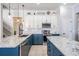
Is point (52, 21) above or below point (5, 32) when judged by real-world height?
above

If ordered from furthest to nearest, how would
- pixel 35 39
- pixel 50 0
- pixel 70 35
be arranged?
1. pixel 35 39
2. pixel 70 35
3. pixel 50 0

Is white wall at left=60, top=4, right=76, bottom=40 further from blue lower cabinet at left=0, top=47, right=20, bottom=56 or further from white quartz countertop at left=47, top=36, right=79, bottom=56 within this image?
blue lower cabinet at left=0, top=47, right=20, bottom=56

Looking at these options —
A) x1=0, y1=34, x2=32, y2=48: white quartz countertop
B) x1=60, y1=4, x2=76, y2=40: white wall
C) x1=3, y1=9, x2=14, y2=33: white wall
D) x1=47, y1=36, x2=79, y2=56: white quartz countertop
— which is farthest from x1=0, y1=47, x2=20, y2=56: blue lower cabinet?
x1=3, y1=9, x2=14, y2=33: white wall

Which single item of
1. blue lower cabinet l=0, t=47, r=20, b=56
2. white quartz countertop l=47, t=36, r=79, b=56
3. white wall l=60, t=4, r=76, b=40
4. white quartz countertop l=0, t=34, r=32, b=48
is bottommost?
blue lower cabinet l=0, t=47, r=20, b=56

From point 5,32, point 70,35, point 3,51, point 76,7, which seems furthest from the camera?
point 5,32

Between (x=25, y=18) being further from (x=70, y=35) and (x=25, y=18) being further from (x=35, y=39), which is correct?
(x=70, y=35)

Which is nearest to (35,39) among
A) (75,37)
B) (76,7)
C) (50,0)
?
(75,37)

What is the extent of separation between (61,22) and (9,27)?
509cm

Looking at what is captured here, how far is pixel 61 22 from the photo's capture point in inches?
373

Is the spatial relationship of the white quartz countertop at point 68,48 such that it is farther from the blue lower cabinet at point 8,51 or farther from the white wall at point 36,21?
the white wall at point 36,21

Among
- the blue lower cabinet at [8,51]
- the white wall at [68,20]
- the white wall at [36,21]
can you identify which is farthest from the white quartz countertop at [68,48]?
the white wall at [36,21]

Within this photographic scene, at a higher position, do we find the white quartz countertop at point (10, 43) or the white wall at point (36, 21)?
the white wall at point (36, 21)

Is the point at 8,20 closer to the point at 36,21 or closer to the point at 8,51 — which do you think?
the point at 36,21

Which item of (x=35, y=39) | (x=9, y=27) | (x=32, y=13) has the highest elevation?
(x=32, y=13)
